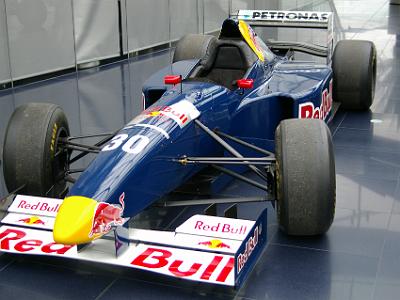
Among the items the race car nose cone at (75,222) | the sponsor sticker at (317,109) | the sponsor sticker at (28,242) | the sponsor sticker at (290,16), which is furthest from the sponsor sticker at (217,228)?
the sponsor sticker at (290,16)

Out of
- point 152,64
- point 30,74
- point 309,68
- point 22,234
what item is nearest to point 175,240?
point 22,234

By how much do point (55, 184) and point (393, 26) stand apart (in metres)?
13.2

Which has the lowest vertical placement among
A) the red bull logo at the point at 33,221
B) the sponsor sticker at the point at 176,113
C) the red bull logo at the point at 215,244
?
the red bull logo at the point at 215,244

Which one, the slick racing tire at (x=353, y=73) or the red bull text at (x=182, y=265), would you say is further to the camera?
the slick racing tire at (x=353, y=73)

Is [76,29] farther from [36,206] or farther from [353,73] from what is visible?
[36,206]

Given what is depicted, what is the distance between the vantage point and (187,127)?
15.5 feet

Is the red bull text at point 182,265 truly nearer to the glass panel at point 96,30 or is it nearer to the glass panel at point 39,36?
the glass panel at point 39,36

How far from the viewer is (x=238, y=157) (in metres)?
4.63

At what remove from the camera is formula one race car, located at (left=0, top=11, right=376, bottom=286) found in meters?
3.81

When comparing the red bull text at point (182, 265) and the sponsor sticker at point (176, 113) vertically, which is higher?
the sponsor sticker at point (176, 113)

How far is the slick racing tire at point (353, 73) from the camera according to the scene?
295 inches

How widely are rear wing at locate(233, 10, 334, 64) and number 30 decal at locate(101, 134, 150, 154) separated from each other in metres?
3.95

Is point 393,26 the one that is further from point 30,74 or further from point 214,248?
point 214,248

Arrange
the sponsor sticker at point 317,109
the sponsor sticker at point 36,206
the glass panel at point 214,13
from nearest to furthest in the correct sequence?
the sponsor sticker at point 36,206, the sponsor sticker at point 317,109, the glass panel at point 214,13
